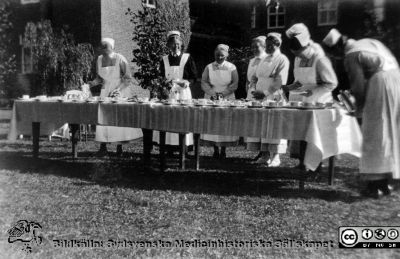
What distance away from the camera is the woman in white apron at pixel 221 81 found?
713cm

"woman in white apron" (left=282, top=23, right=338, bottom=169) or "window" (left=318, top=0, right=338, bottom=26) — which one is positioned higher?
"window" (left=318, top=0, right=338, bottom=26)

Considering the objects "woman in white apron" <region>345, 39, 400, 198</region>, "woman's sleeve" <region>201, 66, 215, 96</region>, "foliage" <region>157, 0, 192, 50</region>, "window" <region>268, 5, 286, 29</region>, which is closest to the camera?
"woman in white apron" <region>345, 39, 400, 198</region>

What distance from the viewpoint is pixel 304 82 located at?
18.5ft

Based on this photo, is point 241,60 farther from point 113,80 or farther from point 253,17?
point 113,80

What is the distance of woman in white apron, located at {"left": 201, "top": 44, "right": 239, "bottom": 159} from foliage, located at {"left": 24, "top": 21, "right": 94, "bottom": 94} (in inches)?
237

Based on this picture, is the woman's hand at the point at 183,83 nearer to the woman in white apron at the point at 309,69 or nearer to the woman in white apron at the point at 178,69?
the woman in white apron at the point at 178,69

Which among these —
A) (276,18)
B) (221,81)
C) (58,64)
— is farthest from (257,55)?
(276,18)

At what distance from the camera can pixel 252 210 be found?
4.39 metres

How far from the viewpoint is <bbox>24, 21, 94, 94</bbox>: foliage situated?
12.5m

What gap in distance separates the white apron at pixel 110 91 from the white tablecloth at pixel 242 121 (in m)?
1.22

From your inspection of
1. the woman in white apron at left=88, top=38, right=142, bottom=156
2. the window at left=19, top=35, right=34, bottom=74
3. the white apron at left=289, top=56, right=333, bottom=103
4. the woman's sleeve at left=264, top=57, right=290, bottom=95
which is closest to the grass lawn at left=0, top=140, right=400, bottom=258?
the woman in white apron at left=88, top=38, right=142, bottom=156

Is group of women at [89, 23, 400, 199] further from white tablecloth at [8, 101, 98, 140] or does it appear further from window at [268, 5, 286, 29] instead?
window at [268, 5, 286, 29]

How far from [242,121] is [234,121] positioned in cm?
10

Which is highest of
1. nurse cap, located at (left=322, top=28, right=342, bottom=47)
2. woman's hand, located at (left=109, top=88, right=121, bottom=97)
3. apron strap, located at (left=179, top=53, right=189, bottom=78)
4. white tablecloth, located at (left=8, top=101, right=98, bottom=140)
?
nurse cap, located at (left=322, top=28, right=342, bottom=47)
